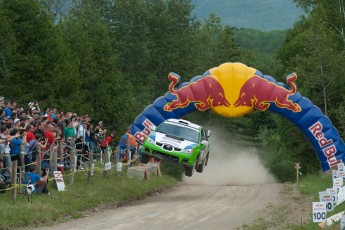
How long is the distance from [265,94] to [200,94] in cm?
283

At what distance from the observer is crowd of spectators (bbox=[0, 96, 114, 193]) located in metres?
22.7

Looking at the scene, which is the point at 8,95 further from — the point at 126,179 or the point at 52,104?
the point at 126,179

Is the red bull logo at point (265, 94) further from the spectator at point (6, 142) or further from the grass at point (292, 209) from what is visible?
the spectator at point (6, 142)

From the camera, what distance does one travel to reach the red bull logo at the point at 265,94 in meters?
35.9

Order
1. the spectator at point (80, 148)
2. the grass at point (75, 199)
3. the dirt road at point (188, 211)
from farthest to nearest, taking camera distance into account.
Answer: the spectator at point (80, 148) < the dirt road at point (188, 211) < the grass at point (75, 199)

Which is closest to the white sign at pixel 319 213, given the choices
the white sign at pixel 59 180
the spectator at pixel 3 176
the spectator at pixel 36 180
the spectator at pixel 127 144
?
the spectator at pixel 36 180

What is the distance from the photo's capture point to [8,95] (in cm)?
4597

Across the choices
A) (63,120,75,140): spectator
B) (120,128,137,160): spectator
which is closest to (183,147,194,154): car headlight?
(63,120,75,140): spectator

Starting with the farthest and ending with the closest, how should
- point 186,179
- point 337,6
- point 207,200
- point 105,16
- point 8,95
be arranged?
point 105,16
point 337,6
point 8,95
point 186,179
point 207,200

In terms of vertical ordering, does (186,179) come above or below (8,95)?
below

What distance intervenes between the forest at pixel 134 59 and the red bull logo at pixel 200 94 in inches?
399

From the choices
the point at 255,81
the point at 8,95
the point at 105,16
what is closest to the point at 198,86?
the point at 255,81

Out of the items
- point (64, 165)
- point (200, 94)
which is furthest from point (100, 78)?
point (64, 165)

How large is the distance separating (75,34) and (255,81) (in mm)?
26839
